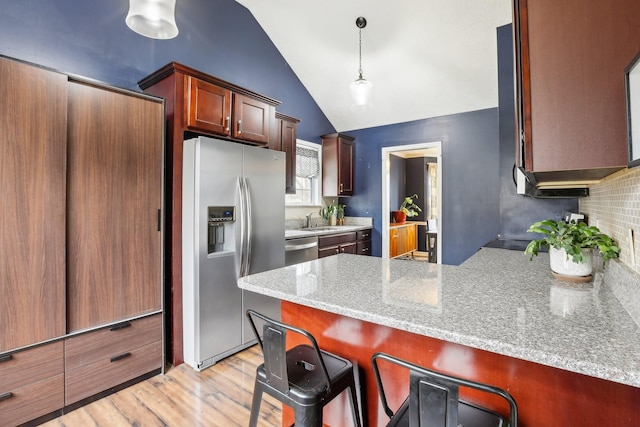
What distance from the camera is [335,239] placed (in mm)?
4141

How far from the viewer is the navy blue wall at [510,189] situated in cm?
278

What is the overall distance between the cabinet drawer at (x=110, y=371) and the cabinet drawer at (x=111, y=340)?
0.10 feet

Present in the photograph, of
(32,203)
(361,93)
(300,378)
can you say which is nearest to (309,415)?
(300,378)

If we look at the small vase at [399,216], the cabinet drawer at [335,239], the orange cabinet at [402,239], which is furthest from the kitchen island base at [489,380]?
the small vase at [399,216]

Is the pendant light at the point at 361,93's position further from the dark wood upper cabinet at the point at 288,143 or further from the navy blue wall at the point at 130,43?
the navy blue wall at the point at 130,43

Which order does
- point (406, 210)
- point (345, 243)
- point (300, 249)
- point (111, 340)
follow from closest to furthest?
1. point (111, 340)
2. point (300, 249)
3. point (345, 243)
4. point (406, 210)

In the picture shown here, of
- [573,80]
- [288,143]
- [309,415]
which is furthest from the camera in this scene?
[288,143]

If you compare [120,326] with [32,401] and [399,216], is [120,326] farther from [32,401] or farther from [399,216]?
[399,216]

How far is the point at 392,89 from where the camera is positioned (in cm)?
425

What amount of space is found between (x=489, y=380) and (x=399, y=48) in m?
3.65

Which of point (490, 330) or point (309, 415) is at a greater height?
point (490, 330)

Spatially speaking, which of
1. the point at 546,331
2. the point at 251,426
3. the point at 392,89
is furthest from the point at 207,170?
the point at 392,89

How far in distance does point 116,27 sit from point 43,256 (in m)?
1.91

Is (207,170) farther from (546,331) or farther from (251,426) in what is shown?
(546,331)
